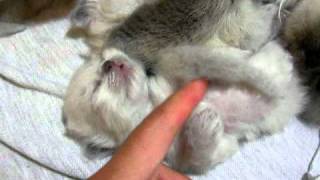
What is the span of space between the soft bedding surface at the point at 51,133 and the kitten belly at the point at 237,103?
0.09 m

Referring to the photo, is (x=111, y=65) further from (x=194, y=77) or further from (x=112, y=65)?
(x=194, y=77)

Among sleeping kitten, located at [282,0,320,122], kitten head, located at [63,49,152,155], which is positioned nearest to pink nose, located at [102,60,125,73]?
kitten head, located at [63,49,152,155]

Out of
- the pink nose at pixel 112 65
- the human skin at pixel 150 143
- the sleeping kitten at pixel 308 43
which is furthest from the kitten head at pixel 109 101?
the sleeping kitten at pixel 308 43

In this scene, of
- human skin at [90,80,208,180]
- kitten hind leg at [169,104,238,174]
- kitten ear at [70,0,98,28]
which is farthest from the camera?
kitten ear at [70,0,98,28]

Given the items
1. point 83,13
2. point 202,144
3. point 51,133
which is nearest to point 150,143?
point 202,144

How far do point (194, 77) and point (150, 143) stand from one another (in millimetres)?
158

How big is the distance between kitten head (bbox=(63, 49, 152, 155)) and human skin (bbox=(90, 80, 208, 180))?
108 millimetres

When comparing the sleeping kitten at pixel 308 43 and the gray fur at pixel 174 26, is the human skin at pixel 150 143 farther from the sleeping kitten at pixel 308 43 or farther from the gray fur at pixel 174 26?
the sleeping kitten at pixel 308 43

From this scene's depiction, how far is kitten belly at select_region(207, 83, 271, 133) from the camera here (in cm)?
75

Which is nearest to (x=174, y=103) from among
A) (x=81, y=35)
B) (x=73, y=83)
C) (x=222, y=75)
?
(x=222, y=75)

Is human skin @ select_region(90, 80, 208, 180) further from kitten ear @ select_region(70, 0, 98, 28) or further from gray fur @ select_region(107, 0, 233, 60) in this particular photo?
kitten ear @ select_region(70, 0, 98, 28)

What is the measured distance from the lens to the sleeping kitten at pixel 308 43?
2.55 feet

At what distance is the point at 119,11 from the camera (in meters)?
0.87

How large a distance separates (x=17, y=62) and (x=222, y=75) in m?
0.42
